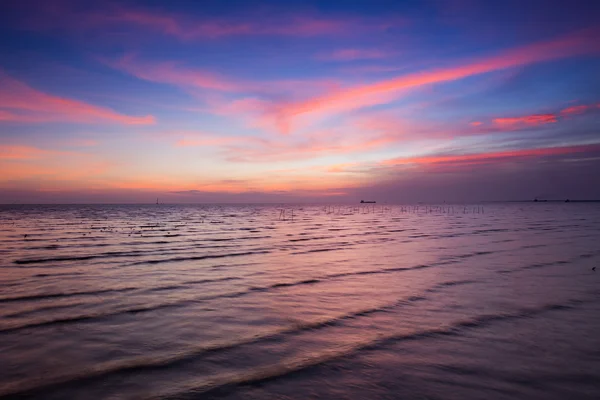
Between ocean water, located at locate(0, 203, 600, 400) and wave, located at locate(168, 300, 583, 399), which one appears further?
ocean water, located at locate(0, 203, 600, 400)

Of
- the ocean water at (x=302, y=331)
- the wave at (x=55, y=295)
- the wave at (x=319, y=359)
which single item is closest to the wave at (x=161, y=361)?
the ocean water at (x=302, y=331)

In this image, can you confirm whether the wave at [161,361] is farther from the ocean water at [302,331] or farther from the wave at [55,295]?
the wave at [55,295]

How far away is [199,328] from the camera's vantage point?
10.7m

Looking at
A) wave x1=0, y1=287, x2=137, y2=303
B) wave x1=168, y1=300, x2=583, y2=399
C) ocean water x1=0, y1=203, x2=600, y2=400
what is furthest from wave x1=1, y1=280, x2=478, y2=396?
wave x1=0, y1=287, x2=137, y2=303

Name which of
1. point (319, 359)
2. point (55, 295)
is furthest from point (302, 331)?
point (55, 295)

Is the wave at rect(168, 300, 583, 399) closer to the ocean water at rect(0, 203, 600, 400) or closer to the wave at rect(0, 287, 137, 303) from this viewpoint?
the ocean water at rect(0, 203, 600, 400)

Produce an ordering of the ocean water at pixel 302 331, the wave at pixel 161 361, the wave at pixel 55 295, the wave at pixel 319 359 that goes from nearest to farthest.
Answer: the wave at pixel 319 359
the ocean water at pixel 302 331
the wave at pixel 161 361
the wave at pixel 55 295

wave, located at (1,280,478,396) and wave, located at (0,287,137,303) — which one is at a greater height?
wave, located at (1,280,478,396)

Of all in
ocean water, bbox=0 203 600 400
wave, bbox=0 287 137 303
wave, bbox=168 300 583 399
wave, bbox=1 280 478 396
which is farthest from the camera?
wave, bbox=0 287 137 303

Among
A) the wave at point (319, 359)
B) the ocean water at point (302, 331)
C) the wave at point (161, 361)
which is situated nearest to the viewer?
the wave at point (319, 359)

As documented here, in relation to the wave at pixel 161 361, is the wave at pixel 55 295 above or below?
below

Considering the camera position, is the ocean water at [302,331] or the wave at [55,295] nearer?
the ocean water at [302,331]

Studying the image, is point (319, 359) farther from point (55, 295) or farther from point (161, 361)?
point (55, 295)

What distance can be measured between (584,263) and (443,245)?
10.8 m
